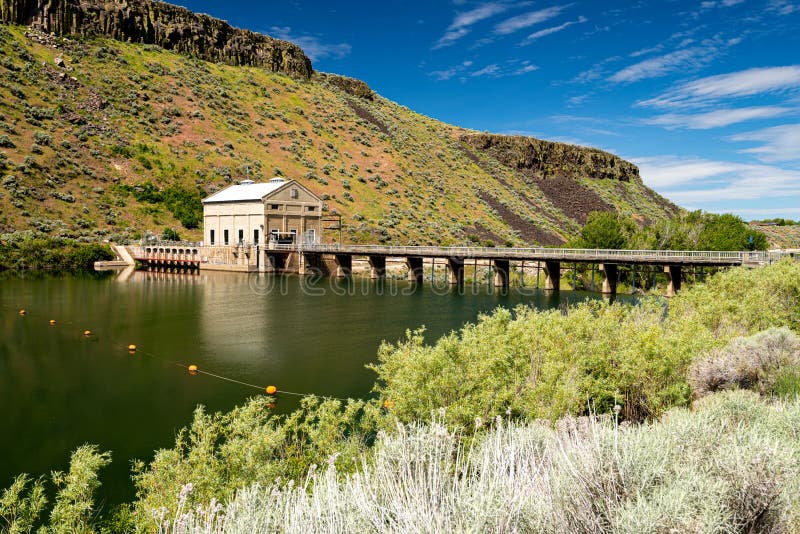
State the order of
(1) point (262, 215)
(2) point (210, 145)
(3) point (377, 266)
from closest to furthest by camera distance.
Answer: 1. (3) point (377, 266)
2. (1) point (262, 215)
3. (2) point (210, 145)

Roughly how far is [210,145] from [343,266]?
3795cm

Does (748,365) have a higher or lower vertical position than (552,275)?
lower

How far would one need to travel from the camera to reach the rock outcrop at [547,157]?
423 ft

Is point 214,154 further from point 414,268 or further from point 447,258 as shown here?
point 447,258

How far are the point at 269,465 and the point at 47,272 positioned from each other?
53148 millimetres

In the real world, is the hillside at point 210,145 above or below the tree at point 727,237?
above

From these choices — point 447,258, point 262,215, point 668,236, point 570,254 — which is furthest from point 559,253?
point 262,215

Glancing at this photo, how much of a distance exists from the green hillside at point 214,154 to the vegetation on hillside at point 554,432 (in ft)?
191

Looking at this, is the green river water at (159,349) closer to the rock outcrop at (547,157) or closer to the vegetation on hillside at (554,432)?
→ the vegetation on hillside at (554,432)

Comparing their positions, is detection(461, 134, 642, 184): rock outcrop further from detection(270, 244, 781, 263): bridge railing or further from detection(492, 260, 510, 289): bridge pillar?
detection(492, 260, 510, 289): bridge pillar

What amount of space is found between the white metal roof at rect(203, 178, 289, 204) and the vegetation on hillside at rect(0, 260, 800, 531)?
4524cm

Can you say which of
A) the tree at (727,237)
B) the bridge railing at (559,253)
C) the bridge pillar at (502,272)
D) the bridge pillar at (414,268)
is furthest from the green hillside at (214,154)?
the tree at (727,237)

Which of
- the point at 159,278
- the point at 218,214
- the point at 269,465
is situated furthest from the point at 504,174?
the point at 269,465

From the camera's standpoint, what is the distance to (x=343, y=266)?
58.8 meters
